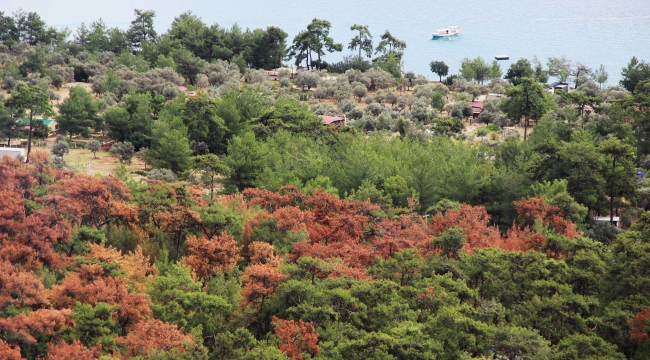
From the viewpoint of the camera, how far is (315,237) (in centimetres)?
3031

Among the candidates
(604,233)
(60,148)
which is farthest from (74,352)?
(60,148)

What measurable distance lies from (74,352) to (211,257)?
7233 mm

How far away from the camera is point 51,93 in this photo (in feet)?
207

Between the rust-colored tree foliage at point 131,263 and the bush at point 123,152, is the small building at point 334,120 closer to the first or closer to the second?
the bush at point 123,152

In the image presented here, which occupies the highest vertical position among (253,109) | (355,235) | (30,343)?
(253,109)

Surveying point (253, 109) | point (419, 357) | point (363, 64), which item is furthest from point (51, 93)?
point (419, 357)

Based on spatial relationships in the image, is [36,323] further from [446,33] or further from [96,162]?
[446,33]

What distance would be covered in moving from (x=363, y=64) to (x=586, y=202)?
151 ft

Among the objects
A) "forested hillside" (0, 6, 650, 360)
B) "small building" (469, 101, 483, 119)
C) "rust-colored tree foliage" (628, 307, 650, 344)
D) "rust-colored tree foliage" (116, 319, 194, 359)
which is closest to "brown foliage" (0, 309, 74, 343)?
"forested hillside" (0, 6, 650, 360)

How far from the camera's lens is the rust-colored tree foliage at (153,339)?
20.9 meters

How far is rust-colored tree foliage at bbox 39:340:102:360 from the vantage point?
68.9 feet

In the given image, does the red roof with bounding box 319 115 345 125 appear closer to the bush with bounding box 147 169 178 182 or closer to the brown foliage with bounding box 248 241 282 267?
the bush with bounding box 147 169 178 182

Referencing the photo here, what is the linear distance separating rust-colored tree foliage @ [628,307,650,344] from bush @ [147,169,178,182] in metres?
25.5

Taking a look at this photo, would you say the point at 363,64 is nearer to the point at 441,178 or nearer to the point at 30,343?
the point at 441,178
